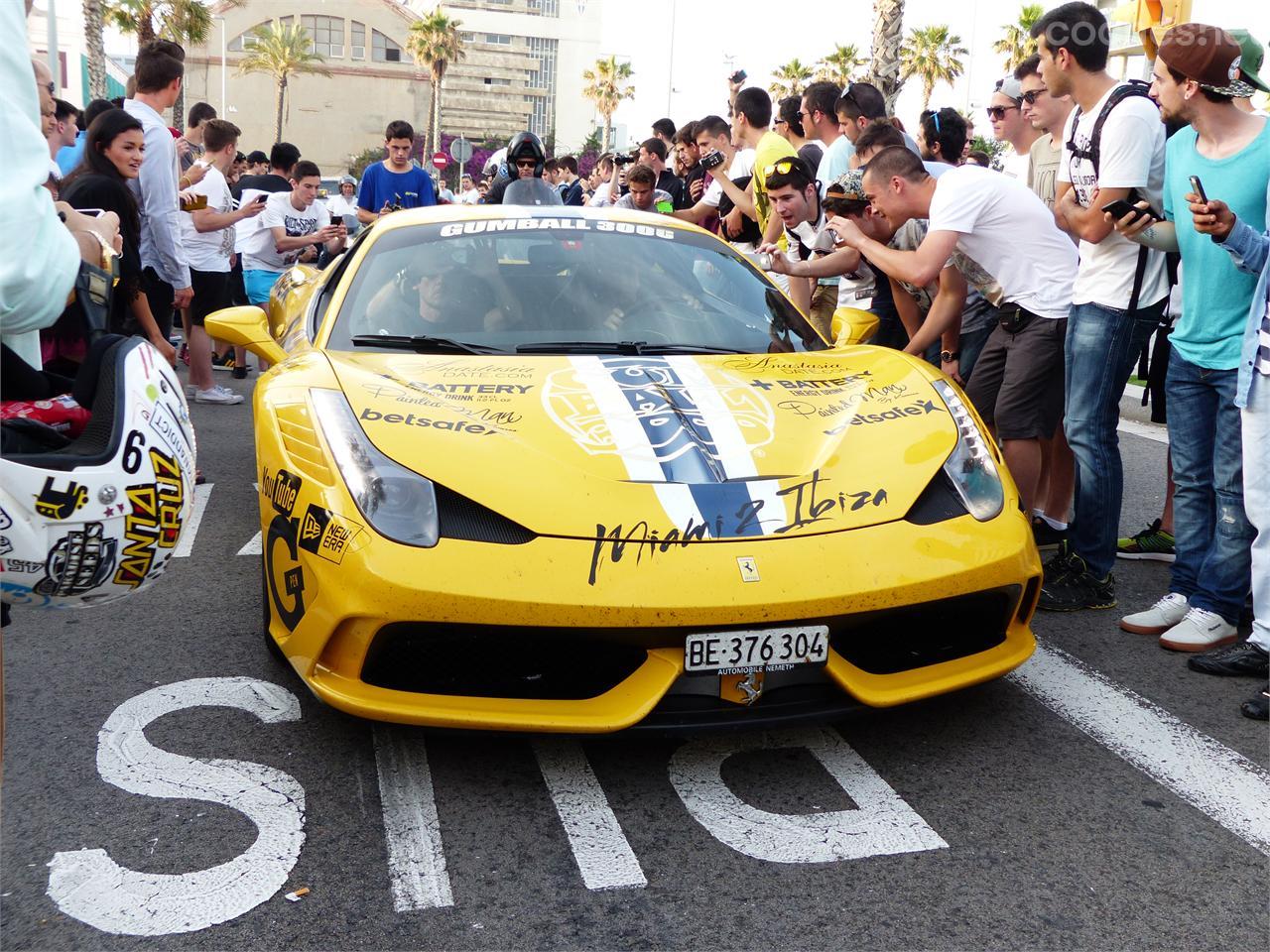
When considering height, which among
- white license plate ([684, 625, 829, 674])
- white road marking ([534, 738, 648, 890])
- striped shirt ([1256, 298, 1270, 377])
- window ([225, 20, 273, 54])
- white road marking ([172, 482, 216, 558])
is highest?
window ([225, 20, 273, 54])

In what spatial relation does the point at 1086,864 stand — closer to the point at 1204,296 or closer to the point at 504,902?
the point at 504,902

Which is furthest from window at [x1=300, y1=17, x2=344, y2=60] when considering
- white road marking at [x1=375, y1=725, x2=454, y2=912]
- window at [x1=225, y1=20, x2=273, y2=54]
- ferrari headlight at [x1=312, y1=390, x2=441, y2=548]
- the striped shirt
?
white road marking at [x1=375, y1=725, x2=454, y2=912]

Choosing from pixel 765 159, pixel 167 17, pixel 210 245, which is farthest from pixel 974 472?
pixel 167 17

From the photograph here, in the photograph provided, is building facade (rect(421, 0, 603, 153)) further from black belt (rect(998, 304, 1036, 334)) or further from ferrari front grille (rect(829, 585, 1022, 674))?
ferrari front grille (rect(829, 585, 1022, 674))

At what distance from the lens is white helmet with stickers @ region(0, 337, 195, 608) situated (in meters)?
1.55

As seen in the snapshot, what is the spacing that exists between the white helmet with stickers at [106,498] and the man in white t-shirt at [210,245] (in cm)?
628

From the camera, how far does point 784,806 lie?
8.73ft

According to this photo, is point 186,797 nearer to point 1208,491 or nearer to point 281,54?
point 1208,491

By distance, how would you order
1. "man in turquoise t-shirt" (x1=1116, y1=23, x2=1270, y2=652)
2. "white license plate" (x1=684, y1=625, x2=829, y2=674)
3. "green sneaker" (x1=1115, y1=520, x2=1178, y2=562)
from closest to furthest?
"white license plate" (x1=684, y1=625, x2=829, y2=674), "man in turquoise t-shirt" (x1=1116, y1=23, x2=1270, y2=652), "green sneaker" (x1=1115, y1=520, x2=1178, y2=562)

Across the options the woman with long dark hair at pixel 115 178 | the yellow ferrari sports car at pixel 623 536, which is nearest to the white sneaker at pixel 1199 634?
the yellow ferrari sports car at pixel 623 536

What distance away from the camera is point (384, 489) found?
2.79 m

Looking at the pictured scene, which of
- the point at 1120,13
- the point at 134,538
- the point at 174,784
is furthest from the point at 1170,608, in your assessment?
the point at 1120,13

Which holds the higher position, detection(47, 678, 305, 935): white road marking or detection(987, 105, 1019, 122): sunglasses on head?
detection(987, 105, 1019, 122): sunglasses on head

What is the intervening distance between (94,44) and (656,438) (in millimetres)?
27972
